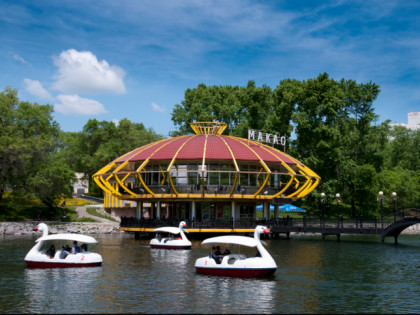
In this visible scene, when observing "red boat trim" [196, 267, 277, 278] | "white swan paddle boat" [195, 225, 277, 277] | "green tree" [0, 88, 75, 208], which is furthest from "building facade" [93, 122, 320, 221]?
"red boat trim" [196, 267, 277, 278]

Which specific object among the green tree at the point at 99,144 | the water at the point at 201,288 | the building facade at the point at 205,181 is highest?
the green tree at the point at 99,144

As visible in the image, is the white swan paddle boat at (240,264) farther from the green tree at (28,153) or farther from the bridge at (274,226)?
the green tree at (28,153)

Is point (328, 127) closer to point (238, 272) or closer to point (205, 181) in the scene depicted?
point (205, 181)

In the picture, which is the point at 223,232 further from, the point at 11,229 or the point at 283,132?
the point at 283,132

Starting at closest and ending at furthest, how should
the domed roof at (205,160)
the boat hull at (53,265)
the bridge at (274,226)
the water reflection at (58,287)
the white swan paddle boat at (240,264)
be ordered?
the water reflection at (58,287) < the white swan paddle boat at (240,264) < the boat hull at (53,265) < the bridge at (274,226) < the domed roof at (205,160)

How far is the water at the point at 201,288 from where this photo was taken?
1898 cm

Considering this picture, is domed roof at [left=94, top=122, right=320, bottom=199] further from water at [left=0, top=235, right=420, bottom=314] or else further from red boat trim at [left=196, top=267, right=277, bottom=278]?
red boat trim at [left=196, top=267, right=277, bottom=278]

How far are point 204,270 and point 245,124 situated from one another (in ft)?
204

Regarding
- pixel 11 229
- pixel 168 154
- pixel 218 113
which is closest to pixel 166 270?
pixel 168 154

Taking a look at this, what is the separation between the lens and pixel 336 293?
22.3 m

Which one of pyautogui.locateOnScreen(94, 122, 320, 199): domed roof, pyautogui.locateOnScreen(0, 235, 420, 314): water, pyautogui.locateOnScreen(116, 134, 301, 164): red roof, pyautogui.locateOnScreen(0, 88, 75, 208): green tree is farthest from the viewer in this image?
pyautogui.locateOnScreen(0, 88, 75, 208): green tree

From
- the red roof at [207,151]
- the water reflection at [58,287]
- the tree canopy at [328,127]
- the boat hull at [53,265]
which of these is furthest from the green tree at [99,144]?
the water reflection at [58,287]

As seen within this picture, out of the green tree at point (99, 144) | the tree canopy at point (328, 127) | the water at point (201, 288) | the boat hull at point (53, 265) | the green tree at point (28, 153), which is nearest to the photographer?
the water at point (201, 288)

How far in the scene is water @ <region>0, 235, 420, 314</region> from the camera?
1898 cm
